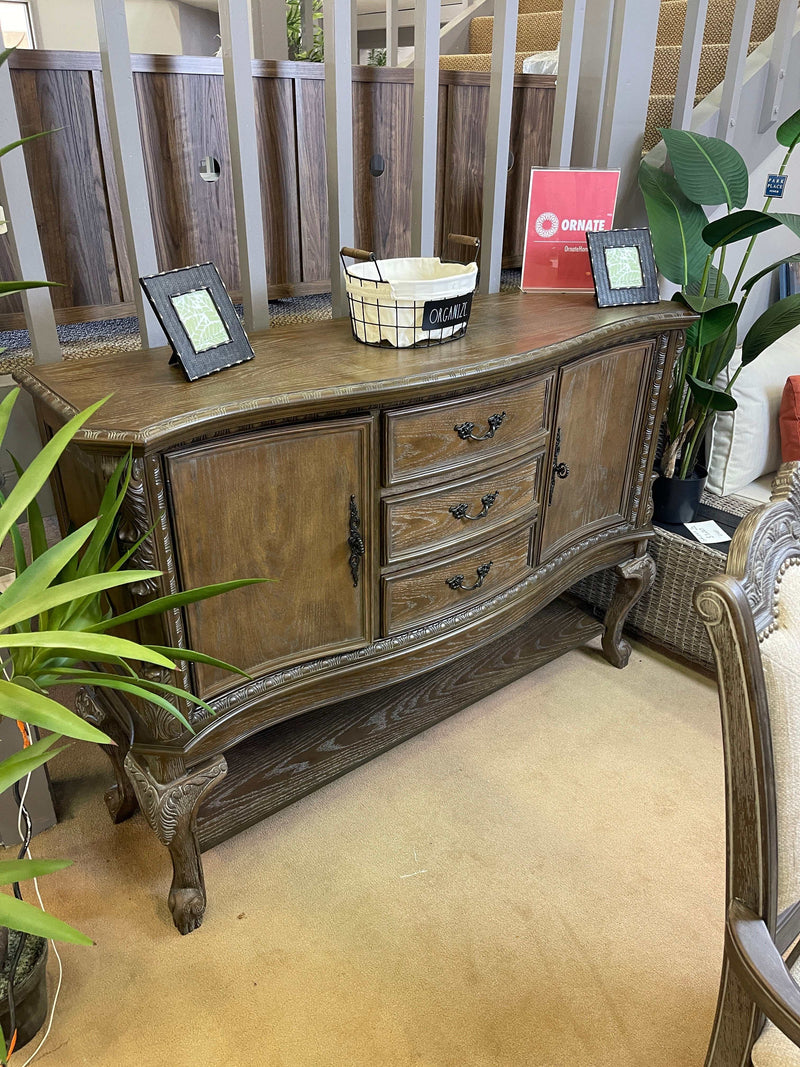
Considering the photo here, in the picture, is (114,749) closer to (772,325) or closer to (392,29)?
(772,325)

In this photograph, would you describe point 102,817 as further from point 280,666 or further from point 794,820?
point 794,820

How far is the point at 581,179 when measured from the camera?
72.5 inches

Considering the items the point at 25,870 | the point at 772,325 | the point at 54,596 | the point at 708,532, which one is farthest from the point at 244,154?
the point at 708,532

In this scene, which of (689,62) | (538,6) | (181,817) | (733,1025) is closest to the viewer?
(733,1025)

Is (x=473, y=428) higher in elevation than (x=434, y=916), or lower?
higher

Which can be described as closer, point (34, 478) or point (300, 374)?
point (34, 478)

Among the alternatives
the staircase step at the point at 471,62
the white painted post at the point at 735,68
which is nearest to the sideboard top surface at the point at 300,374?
the white painted post at the point at 735,68

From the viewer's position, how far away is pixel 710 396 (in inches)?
78.9

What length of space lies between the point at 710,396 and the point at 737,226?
0.42 metres

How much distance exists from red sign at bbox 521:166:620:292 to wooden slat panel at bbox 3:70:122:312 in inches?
38.1

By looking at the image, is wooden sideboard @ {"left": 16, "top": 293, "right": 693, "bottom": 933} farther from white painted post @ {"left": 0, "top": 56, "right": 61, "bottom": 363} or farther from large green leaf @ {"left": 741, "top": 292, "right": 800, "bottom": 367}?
large green leaf @ {"left": 741, "top": 292, "right": 800, "bottom": 367}

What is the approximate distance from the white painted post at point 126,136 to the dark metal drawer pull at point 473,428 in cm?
63

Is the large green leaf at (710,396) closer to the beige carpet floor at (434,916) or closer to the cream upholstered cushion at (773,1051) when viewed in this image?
the beige carpet floor at (434,916)

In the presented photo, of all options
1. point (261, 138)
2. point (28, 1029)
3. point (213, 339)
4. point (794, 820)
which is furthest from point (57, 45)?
point (794, 820)
